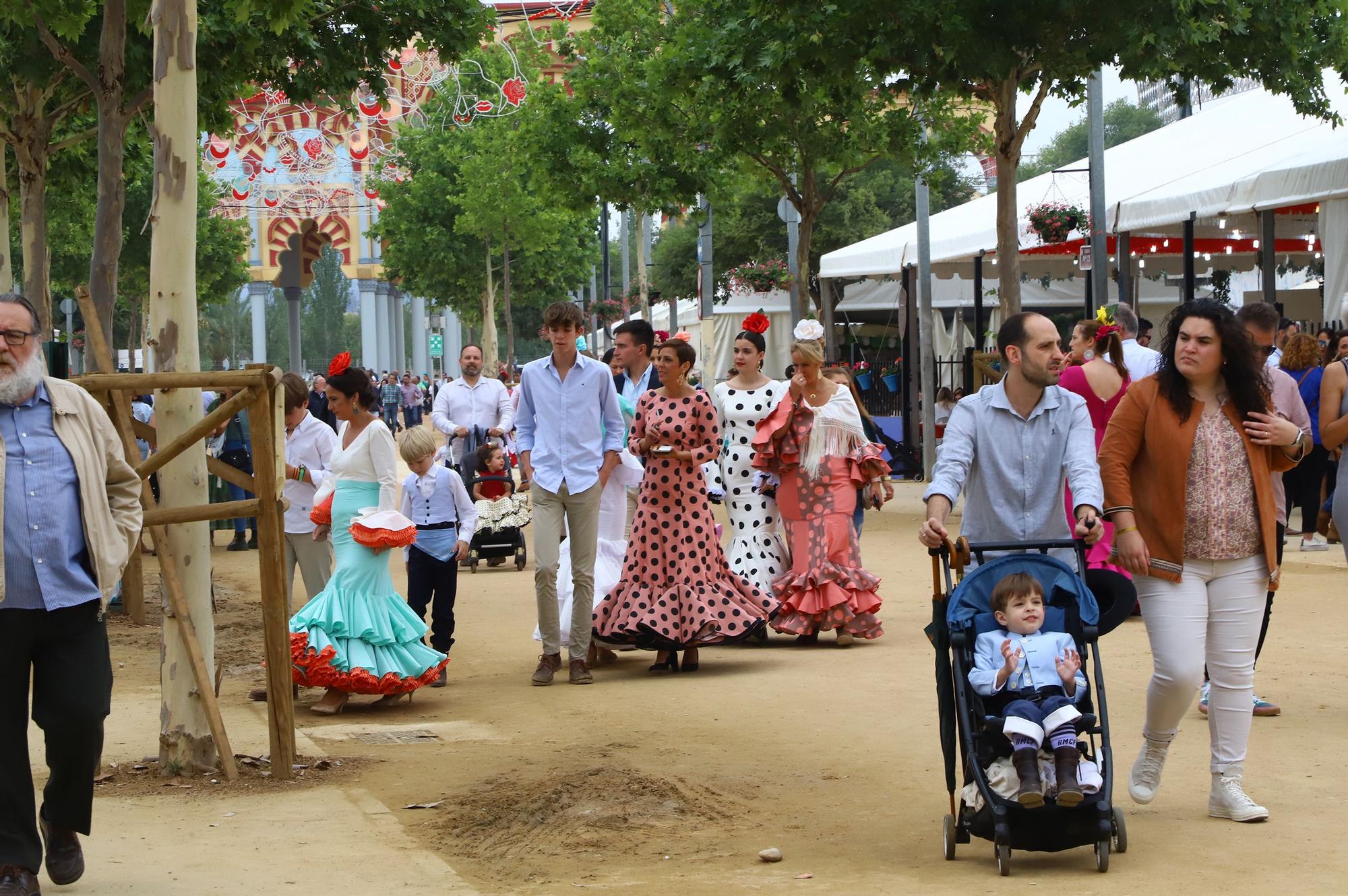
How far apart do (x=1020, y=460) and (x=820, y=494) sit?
5.22 meters

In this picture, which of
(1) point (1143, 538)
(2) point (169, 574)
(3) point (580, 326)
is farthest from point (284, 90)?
(1) point (1143, 538)

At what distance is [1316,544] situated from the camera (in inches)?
604

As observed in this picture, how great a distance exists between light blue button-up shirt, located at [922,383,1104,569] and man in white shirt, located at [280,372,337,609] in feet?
16.6

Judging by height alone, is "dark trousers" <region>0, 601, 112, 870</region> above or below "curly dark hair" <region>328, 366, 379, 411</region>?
below

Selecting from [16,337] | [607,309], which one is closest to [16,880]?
[16,337]

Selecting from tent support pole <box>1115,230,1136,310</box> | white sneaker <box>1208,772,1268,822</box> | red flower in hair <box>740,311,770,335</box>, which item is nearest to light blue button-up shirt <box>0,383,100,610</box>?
white sneaker <box>1208,772,1268,822</box>

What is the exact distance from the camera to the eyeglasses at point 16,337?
17.1ft

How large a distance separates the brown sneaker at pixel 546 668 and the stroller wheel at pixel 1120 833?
4.80 m

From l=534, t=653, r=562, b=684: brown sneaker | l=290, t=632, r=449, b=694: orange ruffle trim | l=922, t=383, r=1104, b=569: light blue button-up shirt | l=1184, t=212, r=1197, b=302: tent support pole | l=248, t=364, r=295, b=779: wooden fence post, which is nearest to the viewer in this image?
l=922, t=383, r=1104, b=569: light blue button-up shirt

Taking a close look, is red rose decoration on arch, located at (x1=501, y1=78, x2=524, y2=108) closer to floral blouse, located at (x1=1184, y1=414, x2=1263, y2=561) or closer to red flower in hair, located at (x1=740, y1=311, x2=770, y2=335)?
red flower in hair, located at (x1=740, y1=311, x2=770, y2=335)

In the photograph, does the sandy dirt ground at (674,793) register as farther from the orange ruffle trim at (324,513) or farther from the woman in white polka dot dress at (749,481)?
the orange ruffle trim at (324,513)

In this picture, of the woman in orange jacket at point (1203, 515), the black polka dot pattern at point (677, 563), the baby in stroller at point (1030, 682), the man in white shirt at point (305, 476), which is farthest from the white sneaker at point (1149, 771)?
the man in white shirt at point (305, 476)

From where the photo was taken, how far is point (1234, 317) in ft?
20.1

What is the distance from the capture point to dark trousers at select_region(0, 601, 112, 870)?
5.24m
